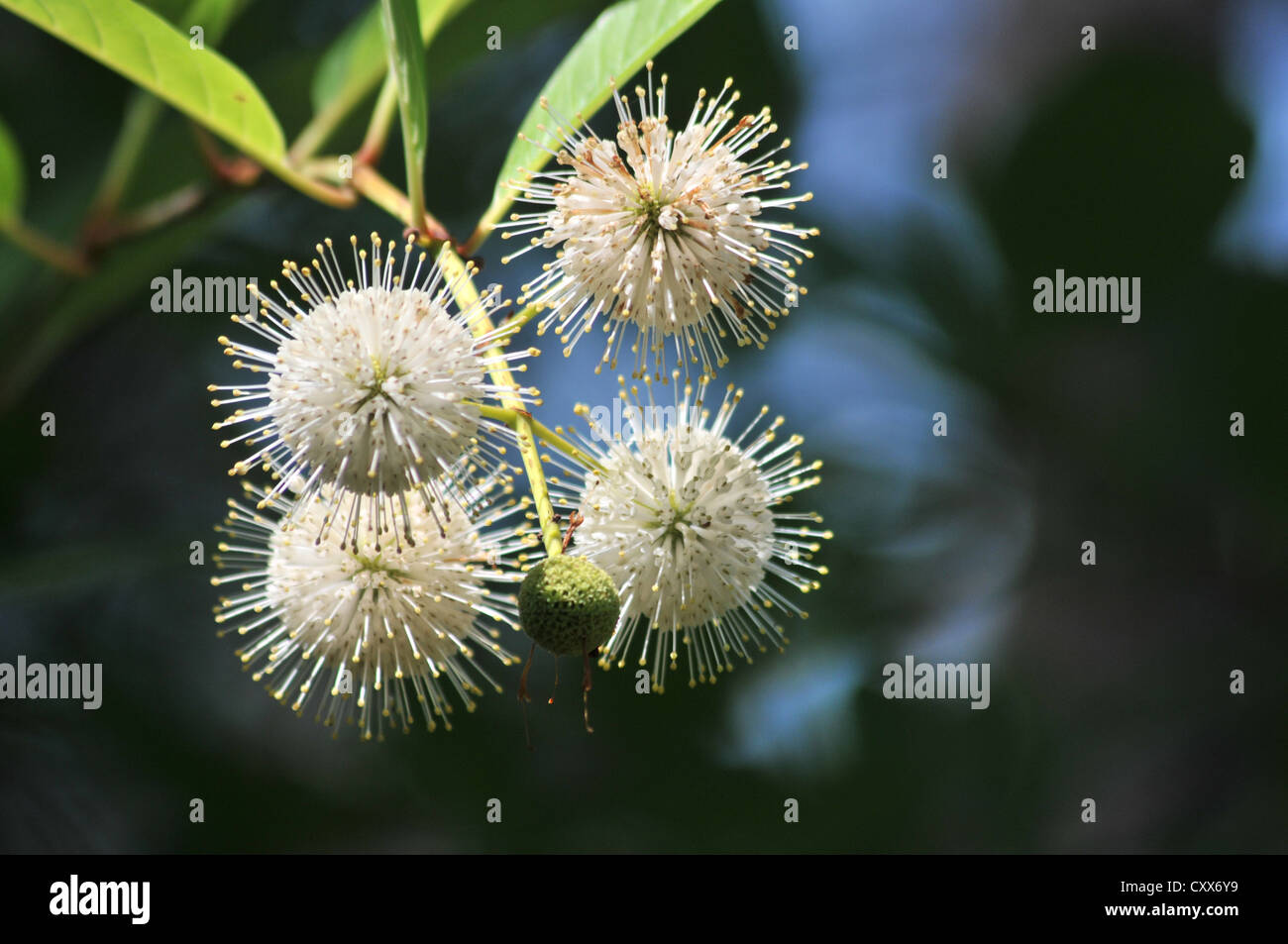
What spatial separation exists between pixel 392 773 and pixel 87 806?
805 mm

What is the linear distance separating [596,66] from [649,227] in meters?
0.21

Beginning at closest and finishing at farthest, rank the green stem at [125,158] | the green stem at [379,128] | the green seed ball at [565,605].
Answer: the green seed ball at [565,605] → the green stem at [379,128] → the green stem at [125,158]

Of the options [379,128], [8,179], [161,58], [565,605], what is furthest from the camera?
[8,179]

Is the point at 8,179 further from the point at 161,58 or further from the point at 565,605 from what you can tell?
the point at 565,605

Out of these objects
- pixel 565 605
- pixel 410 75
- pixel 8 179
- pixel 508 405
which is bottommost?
pixel 565 605

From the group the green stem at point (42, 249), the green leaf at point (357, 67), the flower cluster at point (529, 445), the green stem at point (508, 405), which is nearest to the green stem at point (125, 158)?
the green stem at point (42, 249)

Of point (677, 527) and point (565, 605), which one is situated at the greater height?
point (677, 527)

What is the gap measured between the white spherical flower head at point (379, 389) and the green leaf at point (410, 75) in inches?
3.6

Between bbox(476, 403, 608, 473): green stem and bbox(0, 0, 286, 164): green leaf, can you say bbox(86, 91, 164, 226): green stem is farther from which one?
bbox(476, 403, 608, 473): green stem

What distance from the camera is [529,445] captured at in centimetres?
113

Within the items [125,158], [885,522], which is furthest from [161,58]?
[885,522]

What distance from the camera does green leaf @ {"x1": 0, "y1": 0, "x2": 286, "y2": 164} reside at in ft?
4.06

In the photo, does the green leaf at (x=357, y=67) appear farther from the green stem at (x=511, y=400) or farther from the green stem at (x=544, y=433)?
the green stem at (x=544, y=433)

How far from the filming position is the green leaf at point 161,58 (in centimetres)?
124
